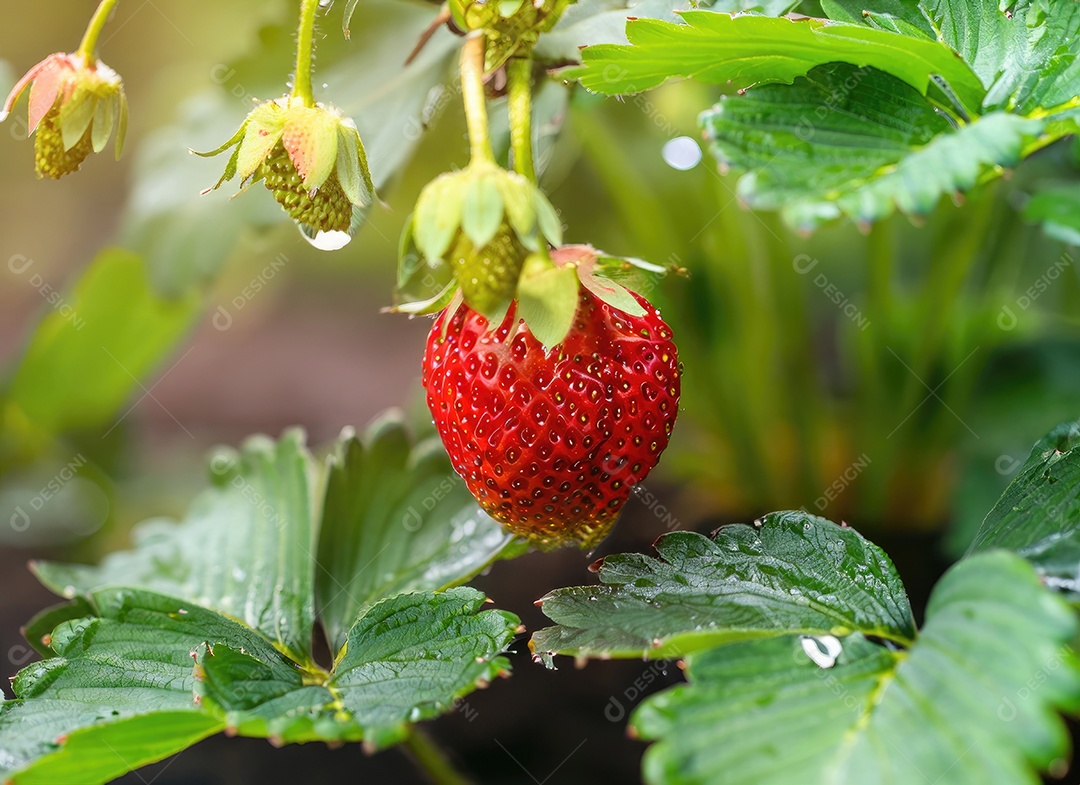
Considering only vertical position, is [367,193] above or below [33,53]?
below

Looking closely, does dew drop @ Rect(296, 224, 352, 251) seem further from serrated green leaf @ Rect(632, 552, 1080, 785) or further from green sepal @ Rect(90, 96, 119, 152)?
serrated green leaf @ Rect(632, 552, 1080, 785)

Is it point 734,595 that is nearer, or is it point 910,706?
point 910,706

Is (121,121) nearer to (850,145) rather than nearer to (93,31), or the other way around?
(93,31)

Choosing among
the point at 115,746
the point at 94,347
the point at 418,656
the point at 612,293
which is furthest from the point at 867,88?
the point at 94,347

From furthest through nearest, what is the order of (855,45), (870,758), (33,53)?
(33,53) → (855,45) → (870,758)

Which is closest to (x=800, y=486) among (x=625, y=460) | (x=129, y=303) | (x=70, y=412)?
(x=625, y=460)

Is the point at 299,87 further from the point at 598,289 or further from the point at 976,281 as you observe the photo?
the point at 976,281

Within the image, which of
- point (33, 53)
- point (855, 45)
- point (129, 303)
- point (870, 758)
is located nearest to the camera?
point (870, 758)
